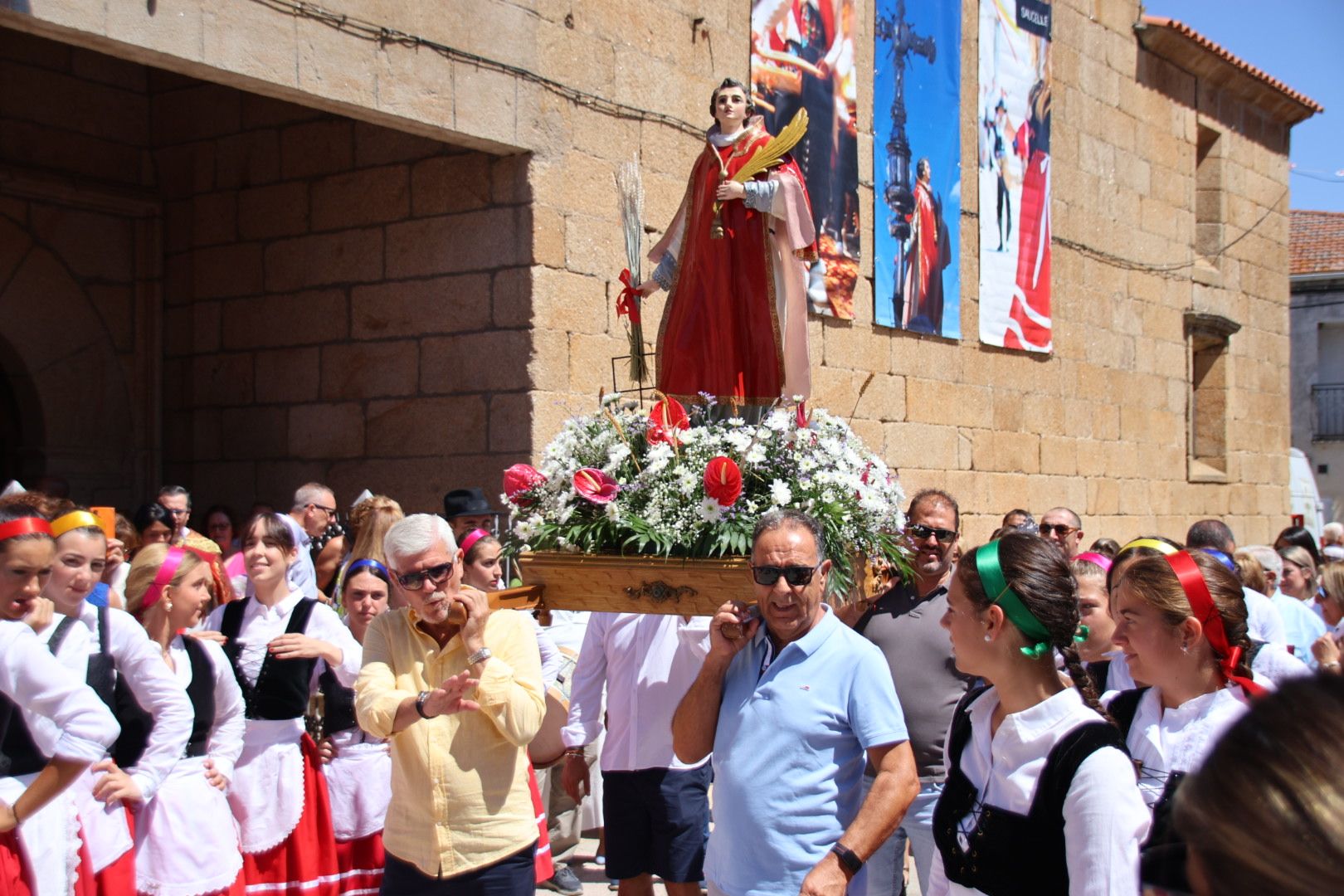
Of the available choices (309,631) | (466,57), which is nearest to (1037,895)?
(309,631)

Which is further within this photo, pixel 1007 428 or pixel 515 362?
pixel 1007 428

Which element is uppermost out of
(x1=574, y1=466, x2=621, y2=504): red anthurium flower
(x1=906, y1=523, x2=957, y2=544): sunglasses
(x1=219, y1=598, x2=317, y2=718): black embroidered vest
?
(x1=574, y1=466, x2=621, y2=504): red anthurium flower

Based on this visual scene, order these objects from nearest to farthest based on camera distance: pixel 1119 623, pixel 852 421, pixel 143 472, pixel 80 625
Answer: pixel 1119 623 < pixel 80 625 < pixel 143 472 < pixel 852 421

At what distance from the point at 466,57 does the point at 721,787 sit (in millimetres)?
5759

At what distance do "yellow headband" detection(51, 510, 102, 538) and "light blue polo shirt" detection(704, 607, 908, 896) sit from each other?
2286 mm

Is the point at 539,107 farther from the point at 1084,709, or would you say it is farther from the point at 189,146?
Result: the point at 1084,709

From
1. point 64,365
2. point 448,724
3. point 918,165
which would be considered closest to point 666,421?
point 448,724

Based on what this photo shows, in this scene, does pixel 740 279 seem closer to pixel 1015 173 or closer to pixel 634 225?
pixel 634 225

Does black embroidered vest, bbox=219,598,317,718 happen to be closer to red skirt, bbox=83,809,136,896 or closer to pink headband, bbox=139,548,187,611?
pink headband, bbox=139,548,187,611

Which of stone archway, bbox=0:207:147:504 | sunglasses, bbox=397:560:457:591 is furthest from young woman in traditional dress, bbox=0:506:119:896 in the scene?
stone archway, bbox=0:207:147:504

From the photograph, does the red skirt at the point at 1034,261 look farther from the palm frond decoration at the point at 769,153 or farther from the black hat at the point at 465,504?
the palm frond decoration at the point at 769,153

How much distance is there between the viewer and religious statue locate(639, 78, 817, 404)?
5.07 m

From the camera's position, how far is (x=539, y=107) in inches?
330

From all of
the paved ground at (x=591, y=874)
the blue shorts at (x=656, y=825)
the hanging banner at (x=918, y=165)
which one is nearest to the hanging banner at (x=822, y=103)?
the hanging banner at (x=918, y=165)
